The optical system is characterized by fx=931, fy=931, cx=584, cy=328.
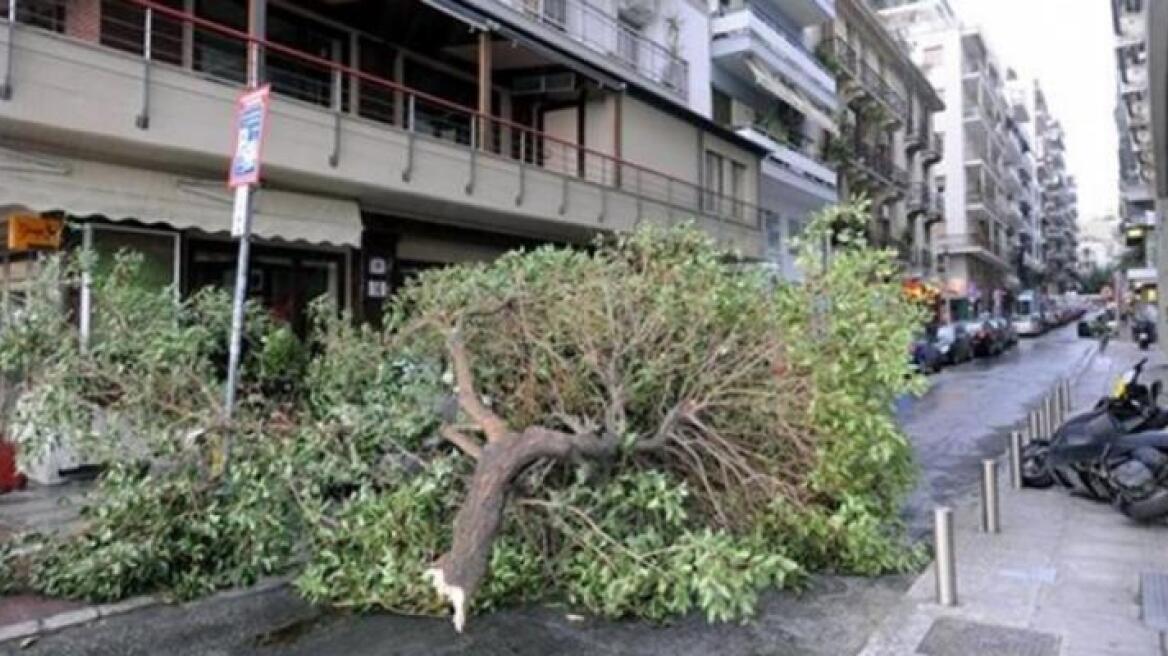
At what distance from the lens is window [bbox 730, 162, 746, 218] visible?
25297 mm

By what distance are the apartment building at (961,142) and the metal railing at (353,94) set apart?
1609 inches

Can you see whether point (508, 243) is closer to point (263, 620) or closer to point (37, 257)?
point (37, 257)

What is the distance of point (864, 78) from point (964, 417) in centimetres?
2571

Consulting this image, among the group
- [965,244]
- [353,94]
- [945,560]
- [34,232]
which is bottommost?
[945,560]

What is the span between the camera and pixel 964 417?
17.7m

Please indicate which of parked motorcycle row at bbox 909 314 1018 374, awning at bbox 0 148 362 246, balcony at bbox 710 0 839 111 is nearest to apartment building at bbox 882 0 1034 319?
parked motorcycle row at bbox 909 314 1018 374

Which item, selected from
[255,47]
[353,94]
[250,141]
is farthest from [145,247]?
[250,141]

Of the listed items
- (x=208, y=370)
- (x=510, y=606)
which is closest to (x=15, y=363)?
(x=208, y=370)

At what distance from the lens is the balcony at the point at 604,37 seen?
1889 cm

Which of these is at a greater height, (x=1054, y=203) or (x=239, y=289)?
(x=1054, y=203)

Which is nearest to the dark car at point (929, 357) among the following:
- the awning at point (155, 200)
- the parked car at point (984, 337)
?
the parked car at point (984, 337)

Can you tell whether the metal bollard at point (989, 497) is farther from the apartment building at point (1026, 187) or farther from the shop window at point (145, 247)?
the apartment building at point (1026, 187)

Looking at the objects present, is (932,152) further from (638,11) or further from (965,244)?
(638,11)

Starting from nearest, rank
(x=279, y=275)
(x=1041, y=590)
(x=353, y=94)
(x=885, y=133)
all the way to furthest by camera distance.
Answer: (x=1041, y=590), (x=279, y=275), (x=353, y=94), (x=885, y=133)
